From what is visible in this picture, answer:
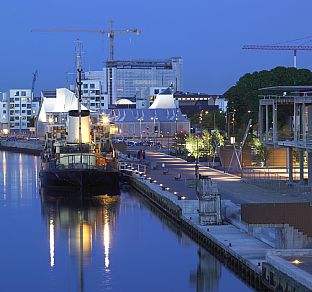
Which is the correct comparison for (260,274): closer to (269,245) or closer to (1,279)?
(269,245)

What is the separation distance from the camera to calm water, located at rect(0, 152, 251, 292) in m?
24.2

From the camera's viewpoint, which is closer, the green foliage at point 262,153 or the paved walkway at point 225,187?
the paved walkway at point 225,187

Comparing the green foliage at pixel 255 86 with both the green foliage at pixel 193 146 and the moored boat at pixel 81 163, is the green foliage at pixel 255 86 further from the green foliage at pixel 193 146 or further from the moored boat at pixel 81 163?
the moored boat at pixel 81 163

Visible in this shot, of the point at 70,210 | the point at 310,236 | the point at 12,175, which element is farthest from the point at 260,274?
the point at 12,175

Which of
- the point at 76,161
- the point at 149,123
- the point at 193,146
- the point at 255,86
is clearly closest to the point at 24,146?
the point at 149,123

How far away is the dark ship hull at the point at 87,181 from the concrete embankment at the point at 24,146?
62.6 metres

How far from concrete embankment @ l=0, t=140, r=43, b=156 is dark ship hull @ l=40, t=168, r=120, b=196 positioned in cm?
6258

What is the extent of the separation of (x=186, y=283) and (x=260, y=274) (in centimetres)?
465

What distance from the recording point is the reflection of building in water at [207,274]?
939 inches

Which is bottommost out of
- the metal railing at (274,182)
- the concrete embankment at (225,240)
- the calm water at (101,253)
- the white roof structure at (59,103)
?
the calm water at (101,253)

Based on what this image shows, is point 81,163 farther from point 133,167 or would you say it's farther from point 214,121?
point 214,121

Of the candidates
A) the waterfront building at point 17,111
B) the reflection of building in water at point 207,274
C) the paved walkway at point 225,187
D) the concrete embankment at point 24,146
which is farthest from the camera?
the waterfront building at point 17,111

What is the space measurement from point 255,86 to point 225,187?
143ft

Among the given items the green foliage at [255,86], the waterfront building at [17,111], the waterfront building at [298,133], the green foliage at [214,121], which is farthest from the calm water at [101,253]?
the waterfront building at [17,111]
